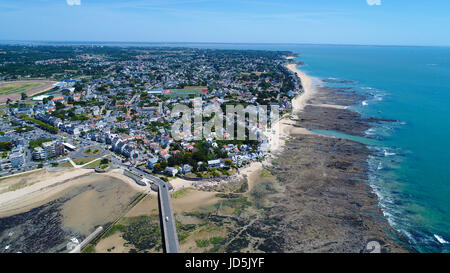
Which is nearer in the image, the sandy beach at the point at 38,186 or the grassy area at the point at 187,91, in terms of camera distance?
the sandy beach at the point at 38,186

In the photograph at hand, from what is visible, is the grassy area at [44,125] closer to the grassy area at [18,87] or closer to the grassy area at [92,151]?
the grassy area at [92,151]

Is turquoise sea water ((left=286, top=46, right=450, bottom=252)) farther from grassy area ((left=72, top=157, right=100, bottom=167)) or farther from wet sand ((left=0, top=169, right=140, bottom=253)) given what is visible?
grassy area ((left=72, top=157, right=100, bottom=167))

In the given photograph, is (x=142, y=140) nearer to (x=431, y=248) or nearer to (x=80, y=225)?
(x=80, y=225)

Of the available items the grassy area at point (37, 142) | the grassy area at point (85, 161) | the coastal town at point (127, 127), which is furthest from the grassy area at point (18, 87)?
the grassy area at point (85, 161)

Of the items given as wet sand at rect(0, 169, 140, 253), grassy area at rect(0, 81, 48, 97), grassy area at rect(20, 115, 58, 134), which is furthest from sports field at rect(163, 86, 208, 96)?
wet sand at rect(0, 169, 140, 253)

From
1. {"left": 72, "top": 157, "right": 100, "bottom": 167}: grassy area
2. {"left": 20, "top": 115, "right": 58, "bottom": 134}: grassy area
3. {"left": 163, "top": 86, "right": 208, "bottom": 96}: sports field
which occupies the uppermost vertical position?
{"left": 163, "top": 86, "right": 208, "bottom": 96}: sports field

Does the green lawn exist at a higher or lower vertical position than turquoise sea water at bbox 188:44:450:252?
higher
